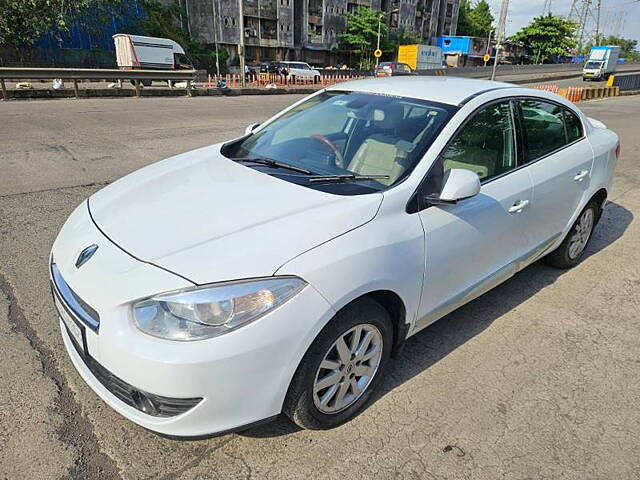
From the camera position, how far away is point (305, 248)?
1.94 m

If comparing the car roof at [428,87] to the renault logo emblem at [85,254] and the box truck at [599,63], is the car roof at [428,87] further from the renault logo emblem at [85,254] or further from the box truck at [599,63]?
the box truck at [599,63]

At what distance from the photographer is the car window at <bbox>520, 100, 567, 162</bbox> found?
10.5 feet

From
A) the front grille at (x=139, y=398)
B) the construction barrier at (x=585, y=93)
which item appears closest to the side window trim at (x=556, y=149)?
the front grille at (x=139, y=398)

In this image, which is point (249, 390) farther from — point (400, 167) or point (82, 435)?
point (400, 167)

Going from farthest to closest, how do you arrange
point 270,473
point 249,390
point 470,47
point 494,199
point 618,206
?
point 470,47, point 618,206, point 494,199, point 270,473, point 249,390

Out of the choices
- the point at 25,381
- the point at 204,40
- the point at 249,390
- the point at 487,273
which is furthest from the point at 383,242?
the point at 204,40

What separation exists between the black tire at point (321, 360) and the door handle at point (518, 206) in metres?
1.22

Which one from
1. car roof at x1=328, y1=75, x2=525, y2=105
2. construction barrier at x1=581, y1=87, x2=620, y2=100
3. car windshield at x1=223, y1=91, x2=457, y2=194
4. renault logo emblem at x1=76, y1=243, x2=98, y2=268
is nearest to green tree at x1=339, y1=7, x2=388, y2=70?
construction barrier at x1=581, y1=87, x2=620, y2=100

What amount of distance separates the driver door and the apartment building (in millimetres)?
47718

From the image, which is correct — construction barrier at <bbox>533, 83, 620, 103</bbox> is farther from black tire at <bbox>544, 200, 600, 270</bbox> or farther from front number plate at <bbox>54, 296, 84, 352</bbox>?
front number plate at <bbox>54, 296, 84, 352</bbox>

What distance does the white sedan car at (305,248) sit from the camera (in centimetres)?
178

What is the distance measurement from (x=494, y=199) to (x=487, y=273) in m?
0.49

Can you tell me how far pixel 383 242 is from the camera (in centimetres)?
214

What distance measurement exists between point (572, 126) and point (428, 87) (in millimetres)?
1540
